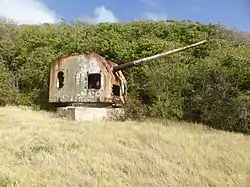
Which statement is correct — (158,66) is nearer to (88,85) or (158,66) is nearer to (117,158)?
(88,85)

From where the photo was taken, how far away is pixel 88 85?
713 inches

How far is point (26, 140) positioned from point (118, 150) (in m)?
2.63

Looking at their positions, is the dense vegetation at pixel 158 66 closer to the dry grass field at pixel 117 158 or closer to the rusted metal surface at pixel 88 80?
the rusted metal surface at pixel 88 80

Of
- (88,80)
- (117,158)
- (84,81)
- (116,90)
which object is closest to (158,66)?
(116,90)

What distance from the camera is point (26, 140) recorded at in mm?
10641

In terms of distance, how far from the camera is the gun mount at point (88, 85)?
1725cm

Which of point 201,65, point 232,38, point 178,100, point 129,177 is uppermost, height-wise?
point 232,38

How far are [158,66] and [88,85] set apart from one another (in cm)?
330

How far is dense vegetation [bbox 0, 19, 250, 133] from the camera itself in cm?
1630

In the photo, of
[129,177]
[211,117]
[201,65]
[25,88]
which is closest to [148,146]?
[129,177]

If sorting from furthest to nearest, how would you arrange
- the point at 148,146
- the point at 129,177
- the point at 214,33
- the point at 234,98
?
the point at 214,33 → the point at 234,98 → the point at 148,146 → the point at 129,177

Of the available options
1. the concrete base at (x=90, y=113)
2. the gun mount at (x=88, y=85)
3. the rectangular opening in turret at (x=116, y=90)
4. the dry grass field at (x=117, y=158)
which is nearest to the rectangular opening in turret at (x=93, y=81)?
the gun mount at (x=88, y=85)

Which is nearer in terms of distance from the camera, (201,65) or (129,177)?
(129,177)

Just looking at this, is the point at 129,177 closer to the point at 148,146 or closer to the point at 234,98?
the point at 148,146
